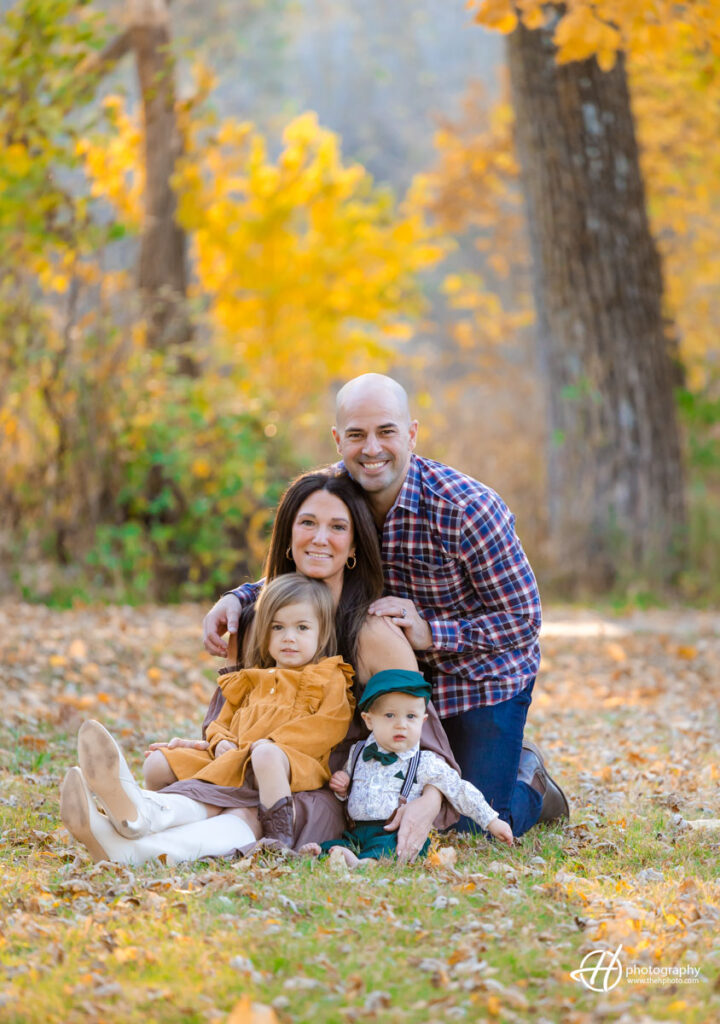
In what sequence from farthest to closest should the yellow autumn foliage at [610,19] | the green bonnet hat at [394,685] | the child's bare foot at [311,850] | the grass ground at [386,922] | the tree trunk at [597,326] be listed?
the tree trunk at [597,326], the yellow autumn foliage at [610,19], the green bonnet hat at [394,685], the child's bare foot at [311,850], the grass ground at [386,922]

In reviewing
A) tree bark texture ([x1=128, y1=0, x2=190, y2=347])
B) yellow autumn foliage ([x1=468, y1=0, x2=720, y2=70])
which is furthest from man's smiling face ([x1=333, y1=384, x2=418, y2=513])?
tree bark texture ([x1=128, y1=0, x2=190, y2=347])

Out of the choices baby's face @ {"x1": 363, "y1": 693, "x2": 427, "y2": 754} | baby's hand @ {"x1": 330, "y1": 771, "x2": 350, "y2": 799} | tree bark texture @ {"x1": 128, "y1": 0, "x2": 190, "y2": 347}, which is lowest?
baby's hand @ {"x1": 330, "y1": 771, "x2": 350, "y2": 799}

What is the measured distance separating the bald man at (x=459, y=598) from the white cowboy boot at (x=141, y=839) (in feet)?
2.45

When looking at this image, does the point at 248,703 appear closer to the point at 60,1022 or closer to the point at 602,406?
the point at 60,1022

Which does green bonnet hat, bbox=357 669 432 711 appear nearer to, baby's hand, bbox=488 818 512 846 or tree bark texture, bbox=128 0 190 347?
baby's hand, bbox=488 818 512 846

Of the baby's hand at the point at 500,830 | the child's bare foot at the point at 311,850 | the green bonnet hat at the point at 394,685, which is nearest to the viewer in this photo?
the child's bare foot at the point at 311,850

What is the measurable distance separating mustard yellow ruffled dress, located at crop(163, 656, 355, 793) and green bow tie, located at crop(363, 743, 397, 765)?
0.10 m

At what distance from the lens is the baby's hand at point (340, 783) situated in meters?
3.90

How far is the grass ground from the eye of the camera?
2.63 metres

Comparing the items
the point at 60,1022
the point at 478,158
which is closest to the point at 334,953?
the point at 60,1022

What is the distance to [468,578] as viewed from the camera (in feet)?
14.0

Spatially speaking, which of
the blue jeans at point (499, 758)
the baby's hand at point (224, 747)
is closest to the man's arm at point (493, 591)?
the blue jeans at point (499, 758)

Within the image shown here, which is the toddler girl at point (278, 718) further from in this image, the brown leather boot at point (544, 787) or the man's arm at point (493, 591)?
the brown leather boot at point (544, 787)

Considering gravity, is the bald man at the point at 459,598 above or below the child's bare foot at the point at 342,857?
above
